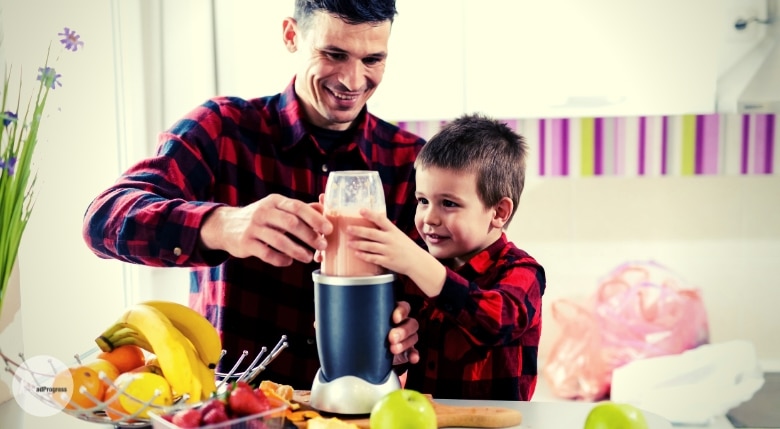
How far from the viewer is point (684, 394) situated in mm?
2596

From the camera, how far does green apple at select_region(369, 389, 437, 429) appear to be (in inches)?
39.6

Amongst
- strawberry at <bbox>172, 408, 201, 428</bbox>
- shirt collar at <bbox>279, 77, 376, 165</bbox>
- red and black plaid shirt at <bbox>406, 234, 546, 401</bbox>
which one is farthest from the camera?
shirt collar at <bbox>279, 77, 376, 165</bbox>

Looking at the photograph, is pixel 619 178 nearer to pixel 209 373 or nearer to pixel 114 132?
pixel 114 132

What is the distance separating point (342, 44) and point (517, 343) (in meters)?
0.59

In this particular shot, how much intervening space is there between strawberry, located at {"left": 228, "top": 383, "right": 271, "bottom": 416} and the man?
1.25 ft

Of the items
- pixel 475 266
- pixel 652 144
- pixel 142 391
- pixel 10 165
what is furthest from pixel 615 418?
pixel 652 144

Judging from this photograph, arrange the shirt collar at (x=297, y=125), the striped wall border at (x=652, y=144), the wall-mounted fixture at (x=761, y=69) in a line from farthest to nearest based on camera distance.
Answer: the striped wall border at (x=652, y=144)
the wall-mounted fixture at (x=761, y=69)
the shirt collar at (x=297, y=125)

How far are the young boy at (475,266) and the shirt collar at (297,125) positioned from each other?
0.22 metres

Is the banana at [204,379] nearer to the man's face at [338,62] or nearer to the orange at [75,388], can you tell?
the orange at [75,388]

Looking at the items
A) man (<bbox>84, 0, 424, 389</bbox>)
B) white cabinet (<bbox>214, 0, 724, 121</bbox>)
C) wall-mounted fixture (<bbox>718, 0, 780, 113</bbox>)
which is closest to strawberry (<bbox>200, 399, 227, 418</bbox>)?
man (<bbox>84, 0, 424, 389</bbox>)

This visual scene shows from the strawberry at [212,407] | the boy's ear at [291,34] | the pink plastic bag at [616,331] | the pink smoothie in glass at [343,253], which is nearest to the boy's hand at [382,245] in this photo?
the pink smoothie in glass at [343,253]

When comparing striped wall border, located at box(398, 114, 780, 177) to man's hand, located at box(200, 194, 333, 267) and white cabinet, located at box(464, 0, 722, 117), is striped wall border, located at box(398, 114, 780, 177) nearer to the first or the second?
white cabinet, located at box(464, 0, 722, 117)

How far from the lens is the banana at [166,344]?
41.2 inches

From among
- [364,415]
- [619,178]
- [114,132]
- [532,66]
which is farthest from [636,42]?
[364,415]
